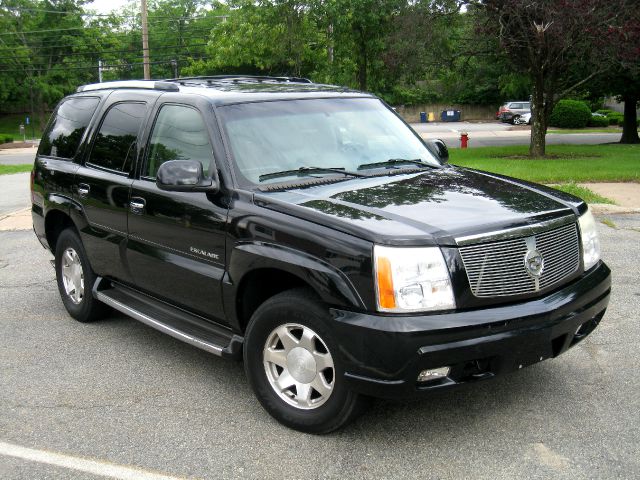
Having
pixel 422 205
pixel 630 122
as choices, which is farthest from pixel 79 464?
pixel 630 122

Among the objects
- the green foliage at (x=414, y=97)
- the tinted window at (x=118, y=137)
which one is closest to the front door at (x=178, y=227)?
the tinted window at (x=118, y=137)

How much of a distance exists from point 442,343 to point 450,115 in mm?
62809

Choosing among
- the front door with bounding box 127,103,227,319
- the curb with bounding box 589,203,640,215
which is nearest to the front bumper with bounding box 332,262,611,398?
the front door with bounding box 127,103,227,319

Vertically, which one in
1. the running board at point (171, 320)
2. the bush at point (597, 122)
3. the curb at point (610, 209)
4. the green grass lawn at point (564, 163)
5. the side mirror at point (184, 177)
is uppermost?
the bush at point (597, 122)

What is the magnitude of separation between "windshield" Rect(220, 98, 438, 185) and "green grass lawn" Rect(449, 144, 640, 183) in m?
9.66

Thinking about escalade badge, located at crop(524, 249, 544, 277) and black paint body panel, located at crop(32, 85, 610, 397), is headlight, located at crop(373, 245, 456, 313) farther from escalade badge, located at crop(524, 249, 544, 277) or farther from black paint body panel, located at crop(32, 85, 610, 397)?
escalade badge, located at crop(524, 249, 544, 277)

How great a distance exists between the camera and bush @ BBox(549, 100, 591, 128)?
43719mm

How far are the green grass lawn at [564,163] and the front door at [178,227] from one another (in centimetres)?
1057

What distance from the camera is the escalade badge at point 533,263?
3660mm

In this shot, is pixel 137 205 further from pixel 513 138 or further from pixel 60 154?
pixel 513 138

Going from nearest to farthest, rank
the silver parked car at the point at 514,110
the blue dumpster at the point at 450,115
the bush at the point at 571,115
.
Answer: the bush at the point at 571,115 < the silver parked car at the point at 514,110 < the blue dumpster at the point at 450,115

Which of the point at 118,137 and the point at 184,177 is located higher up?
the point at 118,137

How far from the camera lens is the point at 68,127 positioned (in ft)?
20.1

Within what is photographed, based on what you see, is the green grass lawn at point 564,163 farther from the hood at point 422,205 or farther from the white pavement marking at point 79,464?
Answer: the white pavement marking at point 79,464
